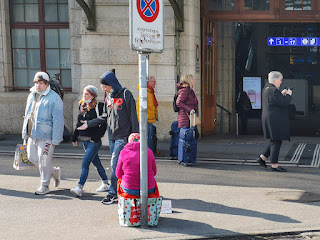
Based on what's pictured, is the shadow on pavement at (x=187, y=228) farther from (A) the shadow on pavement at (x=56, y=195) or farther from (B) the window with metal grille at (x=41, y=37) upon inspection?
(B) the window with metal grille at (x=41, y=37)

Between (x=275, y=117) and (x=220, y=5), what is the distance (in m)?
5.16

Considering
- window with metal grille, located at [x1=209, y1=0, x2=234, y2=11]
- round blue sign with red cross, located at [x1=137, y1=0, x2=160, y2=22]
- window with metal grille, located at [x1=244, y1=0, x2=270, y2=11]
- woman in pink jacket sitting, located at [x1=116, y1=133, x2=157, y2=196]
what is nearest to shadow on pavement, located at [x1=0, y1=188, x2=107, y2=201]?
woman in pink jacket sitting, located at [x1=116, y1=133, x2=157, y2=196]

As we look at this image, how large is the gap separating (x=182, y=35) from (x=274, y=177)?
526 centimetres

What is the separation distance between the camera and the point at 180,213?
6762mm

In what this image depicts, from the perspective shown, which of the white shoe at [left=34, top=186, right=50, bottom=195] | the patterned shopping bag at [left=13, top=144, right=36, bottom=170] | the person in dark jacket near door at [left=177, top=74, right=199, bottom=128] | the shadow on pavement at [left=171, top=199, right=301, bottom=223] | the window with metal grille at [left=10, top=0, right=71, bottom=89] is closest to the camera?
the shadow on pavement at [left=171, top=199, right=301, bottom=223]

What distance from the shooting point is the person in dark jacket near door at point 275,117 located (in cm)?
950

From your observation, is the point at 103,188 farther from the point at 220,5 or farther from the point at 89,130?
the point at 220,5

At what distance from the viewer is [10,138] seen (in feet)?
45.6

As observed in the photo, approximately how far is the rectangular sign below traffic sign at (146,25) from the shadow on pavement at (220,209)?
222 centimetres

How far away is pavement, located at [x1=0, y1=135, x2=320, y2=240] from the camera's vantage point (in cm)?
593

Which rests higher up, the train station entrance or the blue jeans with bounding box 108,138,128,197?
the train station entrance

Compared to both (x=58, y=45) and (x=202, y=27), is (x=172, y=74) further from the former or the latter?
(x=58, y=45)

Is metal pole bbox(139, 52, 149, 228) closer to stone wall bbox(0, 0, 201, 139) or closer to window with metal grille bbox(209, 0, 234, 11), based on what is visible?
stone wall bbox(0, 0, 201, 139)

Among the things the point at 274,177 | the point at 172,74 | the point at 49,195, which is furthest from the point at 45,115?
the point at 172,74
